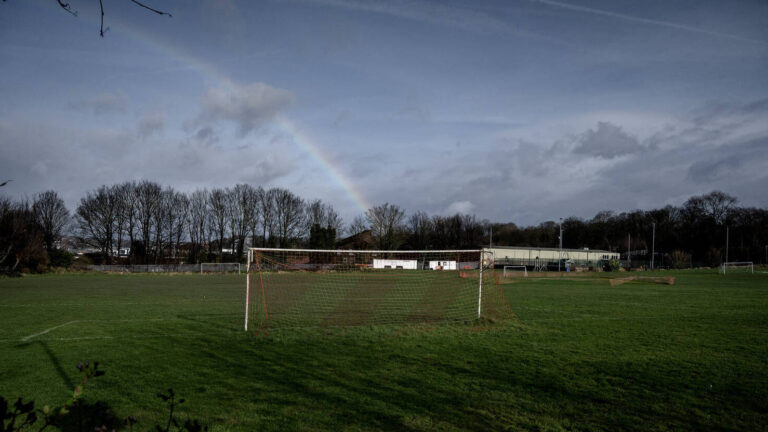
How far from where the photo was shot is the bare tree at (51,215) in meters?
57.2

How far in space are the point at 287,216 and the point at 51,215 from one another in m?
30.3

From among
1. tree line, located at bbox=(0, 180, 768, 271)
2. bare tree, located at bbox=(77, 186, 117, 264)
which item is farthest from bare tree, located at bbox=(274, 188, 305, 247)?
bare tree, located at bbox=(77, 186, 117, 264)

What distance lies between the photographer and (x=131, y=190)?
6016 cm

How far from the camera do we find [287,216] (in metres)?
64.7

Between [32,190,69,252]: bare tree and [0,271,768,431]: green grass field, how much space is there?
56.0m

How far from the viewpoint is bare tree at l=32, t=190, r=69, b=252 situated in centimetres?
5724

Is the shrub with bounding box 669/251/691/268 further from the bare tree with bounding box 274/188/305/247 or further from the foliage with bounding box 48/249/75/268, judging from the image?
the foliage with bounding box 48/249/75/268

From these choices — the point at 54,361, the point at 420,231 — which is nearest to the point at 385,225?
the point at 420,231

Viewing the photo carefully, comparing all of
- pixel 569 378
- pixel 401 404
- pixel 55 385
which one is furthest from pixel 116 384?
pixel 569 378

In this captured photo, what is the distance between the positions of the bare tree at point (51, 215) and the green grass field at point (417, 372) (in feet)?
184

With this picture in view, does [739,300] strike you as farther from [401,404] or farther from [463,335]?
[401,404]

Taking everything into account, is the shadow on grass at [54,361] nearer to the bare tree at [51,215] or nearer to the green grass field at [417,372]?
the green grass field at [417,372]

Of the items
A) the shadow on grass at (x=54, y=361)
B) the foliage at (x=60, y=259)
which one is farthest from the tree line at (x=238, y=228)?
the shadow on grass at (x=54, y=361)

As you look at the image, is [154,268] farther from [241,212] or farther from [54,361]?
[54,361]
